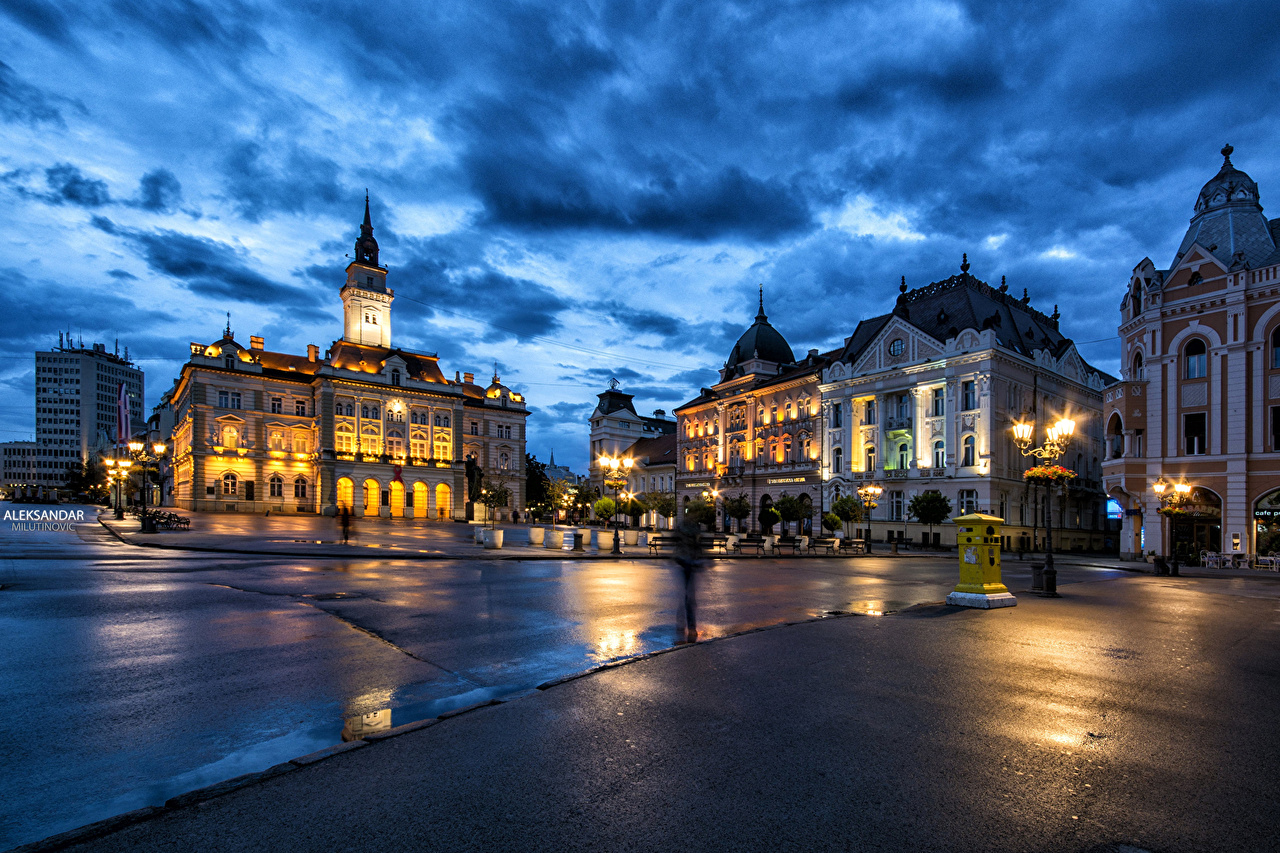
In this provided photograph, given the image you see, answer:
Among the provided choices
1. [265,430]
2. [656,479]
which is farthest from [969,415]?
[265,430]

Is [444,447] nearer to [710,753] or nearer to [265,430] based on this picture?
[265,430]

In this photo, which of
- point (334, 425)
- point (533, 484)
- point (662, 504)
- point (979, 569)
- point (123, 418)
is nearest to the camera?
point (979, 569)

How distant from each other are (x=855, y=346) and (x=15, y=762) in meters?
57.6

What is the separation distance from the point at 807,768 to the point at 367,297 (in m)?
89.4

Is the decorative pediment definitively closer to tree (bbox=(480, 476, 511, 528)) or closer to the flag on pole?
tree (bbox=(480, 476, 511, 528))

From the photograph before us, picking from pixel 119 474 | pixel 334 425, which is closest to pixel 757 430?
pixel 334 425

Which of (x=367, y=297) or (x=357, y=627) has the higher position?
(x=367, y=297)

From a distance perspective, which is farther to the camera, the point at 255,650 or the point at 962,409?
the point at 962,409

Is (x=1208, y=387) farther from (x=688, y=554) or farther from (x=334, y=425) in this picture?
(x=334, y=425)

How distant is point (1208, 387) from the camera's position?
3341cm

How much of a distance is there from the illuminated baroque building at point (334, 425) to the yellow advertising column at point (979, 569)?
66.8m

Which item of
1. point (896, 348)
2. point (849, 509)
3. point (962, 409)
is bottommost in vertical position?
point (849, 509)

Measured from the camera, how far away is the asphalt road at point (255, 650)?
479 cm

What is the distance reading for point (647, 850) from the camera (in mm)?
3527
